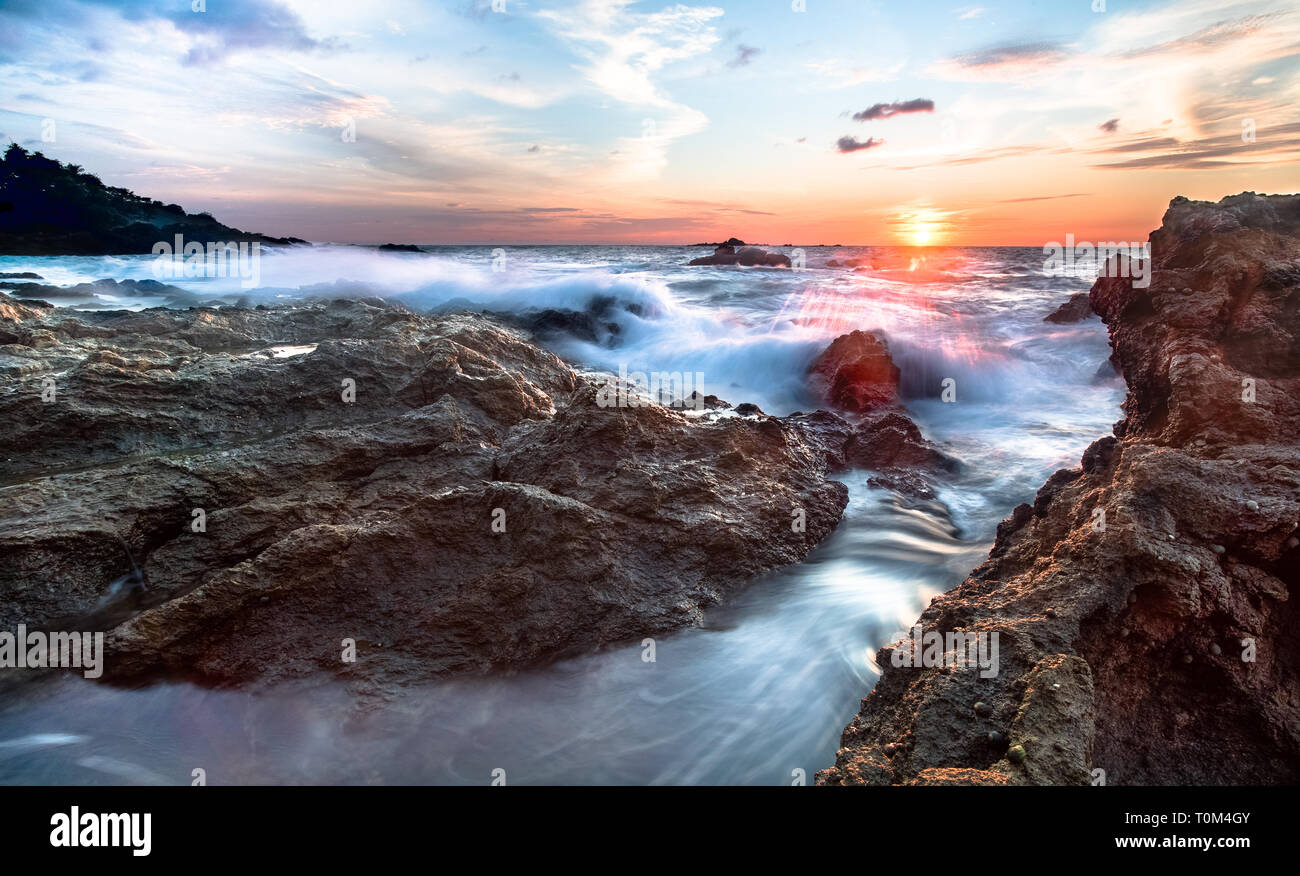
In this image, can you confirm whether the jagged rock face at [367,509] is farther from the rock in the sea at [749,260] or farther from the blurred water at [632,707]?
the rock in the sea at [749,260]

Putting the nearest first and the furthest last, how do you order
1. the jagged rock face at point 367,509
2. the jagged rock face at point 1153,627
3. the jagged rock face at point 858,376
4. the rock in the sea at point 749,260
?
1. the jagged rock face at point 1153,627
2. the jagged rock face at point 367,509
3. the jagged rock face at point 858,376
4. the rock in the sea at point 749,260

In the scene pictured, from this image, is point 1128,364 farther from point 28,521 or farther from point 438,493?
point 28,521

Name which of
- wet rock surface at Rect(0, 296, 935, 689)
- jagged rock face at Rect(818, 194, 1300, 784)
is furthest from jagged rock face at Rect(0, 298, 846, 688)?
jagged rock face at Rect(818, 194, 1300, 784)

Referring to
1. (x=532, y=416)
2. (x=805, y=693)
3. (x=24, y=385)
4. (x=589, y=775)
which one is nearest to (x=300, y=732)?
(x=589, y=775)

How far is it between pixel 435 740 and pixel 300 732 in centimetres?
61

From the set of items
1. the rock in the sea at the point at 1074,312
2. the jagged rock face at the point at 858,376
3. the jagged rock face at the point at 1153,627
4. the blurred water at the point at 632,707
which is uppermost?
the rock in the sea at the point at 1074,312

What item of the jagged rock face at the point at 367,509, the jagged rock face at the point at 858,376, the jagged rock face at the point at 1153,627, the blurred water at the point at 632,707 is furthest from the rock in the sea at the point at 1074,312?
the jagged rock face at the point at 1153,627

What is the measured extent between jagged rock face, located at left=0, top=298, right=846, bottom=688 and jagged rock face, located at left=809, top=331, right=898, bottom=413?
3.70 metres

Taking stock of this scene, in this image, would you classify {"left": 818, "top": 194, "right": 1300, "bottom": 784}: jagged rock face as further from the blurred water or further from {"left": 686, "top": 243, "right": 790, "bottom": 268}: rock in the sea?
{"left": 686, "top": 243, "right": 790, "bottom": 268}: rock in the sea

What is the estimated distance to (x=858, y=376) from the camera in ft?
31.1

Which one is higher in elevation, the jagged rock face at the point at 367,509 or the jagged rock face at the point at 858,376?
the jagged rock face at the point at 858,376

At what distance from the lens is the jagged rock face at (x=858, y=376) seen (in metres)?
9.27

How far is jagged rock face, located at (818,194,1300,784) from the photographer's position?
219 cm

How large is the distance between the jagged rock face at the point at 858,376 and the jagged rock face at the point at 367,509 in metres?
3.70
